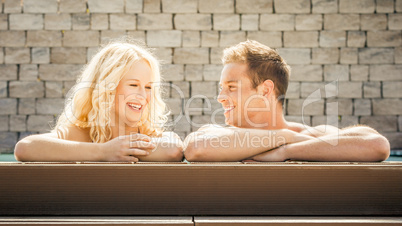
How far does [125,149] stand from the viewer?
152 cm

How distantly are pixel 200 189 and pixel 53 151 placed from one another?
771 mm

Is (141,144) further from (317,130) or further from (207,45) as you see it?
(207,45)

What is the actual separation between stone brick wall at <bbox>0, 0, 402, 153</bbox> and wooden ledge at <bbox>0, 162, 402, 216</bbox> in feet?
18.9

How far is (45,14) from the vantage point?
696 centimetres

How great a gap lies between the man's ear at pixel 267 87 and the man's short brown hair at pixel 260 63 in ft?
0.07

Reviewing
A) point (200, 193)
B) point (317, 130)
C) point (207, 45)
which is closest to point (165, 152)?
point (200, 193)

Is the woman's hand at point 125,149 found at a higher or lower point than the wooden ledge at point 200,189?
higher

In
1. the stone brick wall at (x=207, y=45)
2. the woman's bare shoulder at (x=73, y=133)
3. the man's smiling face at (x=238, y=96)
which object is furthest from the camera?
the stone brick wall at (x=207, y=45)

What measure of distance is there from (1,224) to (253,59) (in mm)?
1611

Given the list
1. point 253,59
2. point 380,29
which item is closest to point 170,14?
point 380,29

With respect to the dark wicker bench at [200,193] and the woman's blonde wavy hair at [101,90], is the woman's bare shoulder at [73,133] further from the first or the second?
the dark wicker bench at [200,193]

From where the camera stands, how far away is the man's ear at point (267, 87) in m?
2.22

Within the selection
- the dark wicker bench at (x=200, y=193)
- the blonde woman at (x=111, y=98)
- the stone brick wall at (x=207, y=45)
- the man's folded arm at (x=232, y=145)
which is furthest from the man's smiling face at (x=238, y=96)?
the stone brick wall at (x=207, y=45)

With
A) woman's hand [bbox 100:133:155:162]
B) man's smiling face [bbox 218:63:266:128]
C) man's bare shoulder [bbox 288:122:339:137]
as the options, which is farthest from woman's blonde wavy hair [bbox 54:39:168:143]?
man's bare shoulder [bbox 288:122:339:137]
